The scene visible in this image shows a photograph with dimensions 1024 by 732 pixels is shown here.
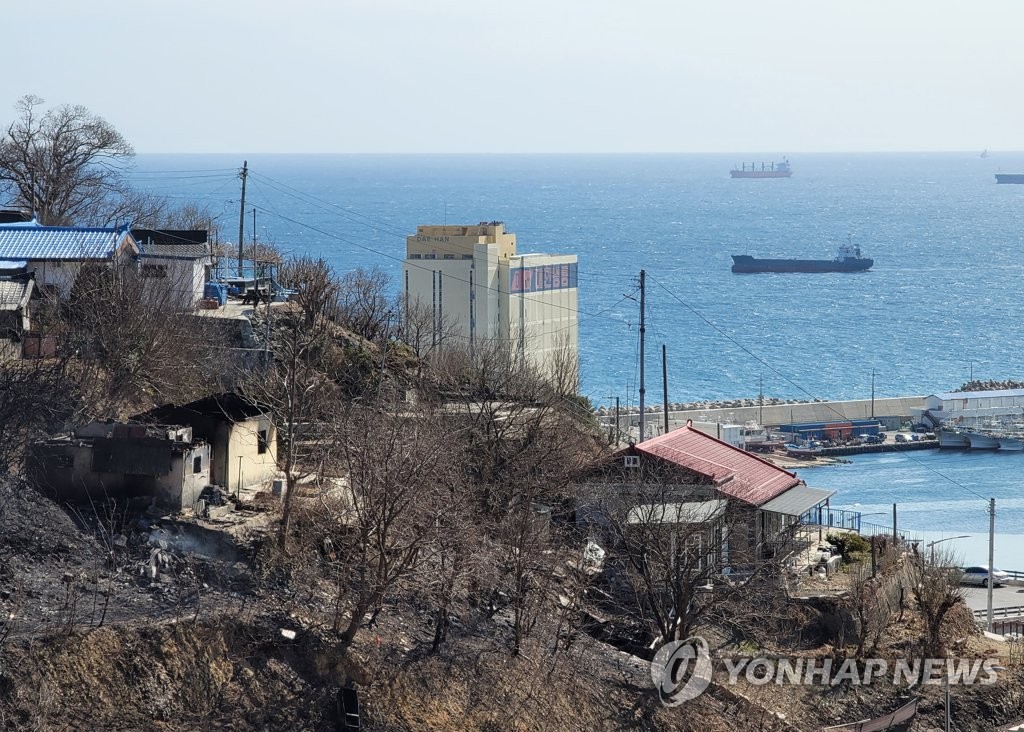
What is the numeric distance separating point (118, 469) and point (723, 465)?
35.7 ft

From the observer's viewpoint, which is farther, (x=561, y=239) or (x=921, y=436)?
(x=561, y=239)

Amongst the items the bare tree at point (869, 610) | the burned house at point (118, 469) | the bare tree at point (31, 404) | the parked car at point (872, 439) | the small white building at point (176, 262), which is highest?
the small white building at point (176, 262)

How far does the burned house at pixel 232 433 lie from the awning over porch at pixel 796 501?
8.41 meters

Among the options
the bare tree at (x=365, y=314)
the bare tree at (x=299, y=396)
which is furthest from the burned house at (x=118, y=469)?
the bare tree at (x=365, y=314)

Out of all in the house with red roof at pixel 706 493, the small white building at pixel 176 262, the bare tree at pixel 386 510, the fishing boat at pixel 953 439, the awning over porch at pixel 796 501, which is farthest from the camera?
the fishing boat at pixel 953 439

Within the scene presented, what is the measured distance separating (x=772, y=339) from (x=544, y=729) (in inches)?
2871

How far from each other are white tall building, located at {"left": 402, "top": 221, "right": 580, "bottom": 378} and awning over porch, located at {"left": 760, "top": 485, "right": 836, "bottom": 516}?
23.8 metres

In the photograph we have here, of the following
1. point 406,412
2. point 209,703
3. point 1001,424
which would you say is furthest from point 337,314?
point 1001,424

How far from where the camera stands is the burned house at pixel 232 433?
19.2 m

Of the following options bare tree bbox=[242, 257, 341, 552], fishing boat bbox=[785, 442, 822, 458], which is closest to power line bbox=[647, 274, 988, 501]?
fishing boat bbox=[785, 442, 822, 458]

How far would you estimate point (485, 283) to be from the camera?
1955 inches

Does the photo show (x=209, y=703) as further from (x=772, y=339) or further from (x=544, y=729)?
(x=772, y=339)

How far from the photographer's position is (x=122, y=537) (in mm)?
16734

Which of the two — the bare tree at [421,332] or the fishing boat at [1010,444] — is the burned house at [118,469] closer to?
the bare tree at [421,332]
